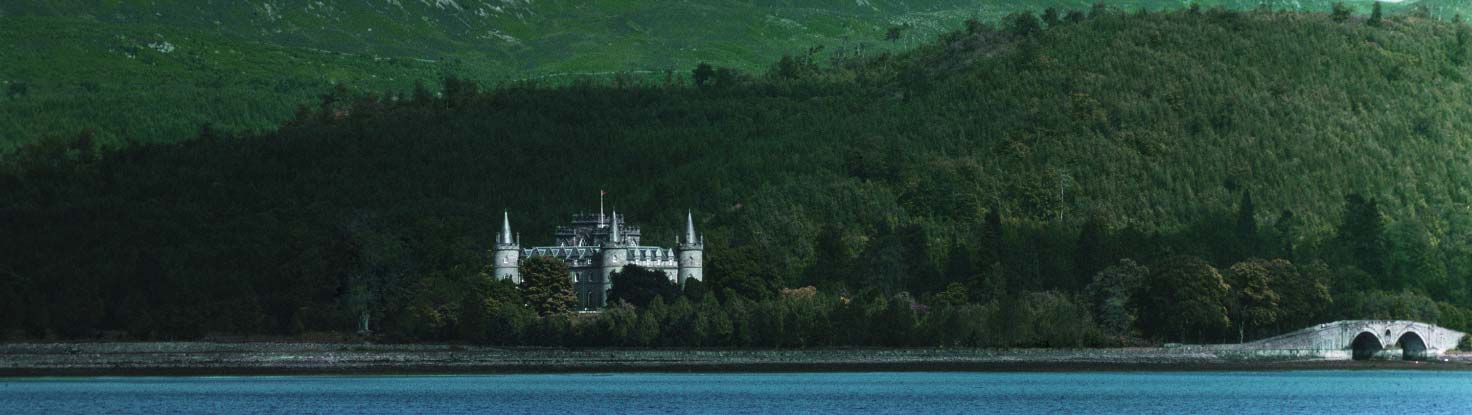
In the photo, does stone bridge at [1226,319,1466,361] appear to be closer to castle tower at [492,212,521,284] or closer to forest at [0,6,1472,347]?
forest at [0,6,1472,347]

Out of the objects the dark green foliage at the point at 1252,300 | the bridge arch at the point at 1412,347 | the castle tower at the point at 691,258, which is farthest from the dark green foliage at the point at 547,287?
the bridge arch at the point at 1412,347

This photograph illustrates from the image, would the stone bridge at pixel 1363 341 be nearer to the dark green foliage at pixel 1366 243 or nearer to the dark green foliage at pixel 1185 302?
the dark green foliage at pixel 1185 302

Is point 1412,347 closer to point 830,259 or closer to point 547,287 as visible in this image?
point 830,259

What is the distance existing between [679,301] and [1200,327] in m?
31.0

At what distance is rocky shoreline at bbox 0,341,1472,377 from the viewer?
13412cm

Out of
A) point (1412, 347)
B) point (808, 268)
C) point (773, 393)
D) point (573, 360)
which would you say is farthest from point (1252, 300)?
point (773, 393)

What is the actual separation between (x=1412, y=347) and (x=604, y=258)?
175 ft

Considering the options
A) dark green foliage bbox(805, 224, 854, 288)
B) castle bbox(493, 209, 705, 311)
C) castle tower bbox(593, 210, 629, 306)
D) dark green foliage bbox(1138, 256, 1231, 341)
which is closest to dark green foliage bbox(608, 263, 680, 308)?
castle bbox(493, 209, 705, 311)

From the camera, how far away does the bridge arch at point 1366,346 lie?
470 ft

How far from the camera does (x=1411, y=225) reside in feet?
581

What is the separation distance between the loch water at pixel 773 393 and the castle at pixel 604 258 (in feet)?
103

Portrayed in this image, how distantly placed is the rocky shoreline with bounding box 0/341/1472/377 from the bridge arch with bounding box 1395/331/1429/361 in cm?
321

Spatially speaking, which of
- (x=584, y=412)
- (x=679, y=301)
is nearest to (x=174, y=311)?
(x=679, y=301)

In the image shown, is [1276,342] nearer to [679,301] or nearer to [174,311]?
[679,301]
